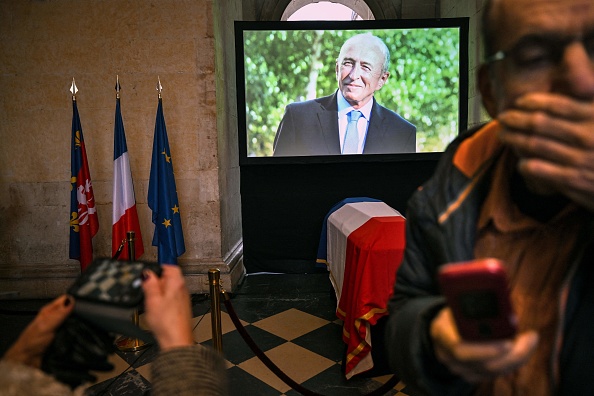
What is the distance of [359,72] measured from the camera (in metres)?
5.61

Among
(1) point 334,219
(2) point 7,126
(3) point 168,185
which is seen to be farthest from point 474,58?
(2) point 7,126

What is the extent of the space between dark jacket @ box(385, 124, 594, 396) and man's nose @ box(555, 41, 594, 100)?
0.76ft

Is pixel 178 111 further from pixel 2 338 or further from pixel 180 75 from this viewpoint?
pixel 2 338

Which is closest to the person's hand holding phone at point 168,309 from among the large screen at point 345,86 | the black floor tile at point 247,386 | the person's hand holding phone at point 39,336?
the person's hand holding phone at point 39,336

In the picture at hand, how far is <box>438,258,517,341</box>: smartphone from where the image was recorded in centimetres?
57

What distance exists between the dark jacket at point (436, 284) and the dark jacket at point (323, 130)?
473 centimetres

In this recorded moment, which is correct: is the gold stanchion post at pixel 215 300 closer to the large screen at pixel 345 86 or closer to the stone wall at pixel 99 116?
the stone wall at pixel 99 116

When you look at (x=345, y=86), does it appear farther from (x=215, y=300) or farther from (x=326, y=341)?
(x=215, y=300)

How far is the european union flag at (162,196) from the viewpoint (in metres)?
4.44

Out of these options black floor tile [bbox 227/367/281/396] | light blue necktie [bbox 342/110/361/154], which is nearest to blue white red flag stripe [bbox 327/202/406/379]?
black floor tile [bbox 227/367/281/396]

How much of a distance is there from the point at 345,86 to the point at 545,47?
5087mm

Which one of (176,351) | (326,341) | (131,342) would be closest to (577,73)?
(176,351)

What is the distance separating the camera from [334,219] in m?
4.39

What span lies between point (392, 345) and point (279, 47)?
17.0ft
